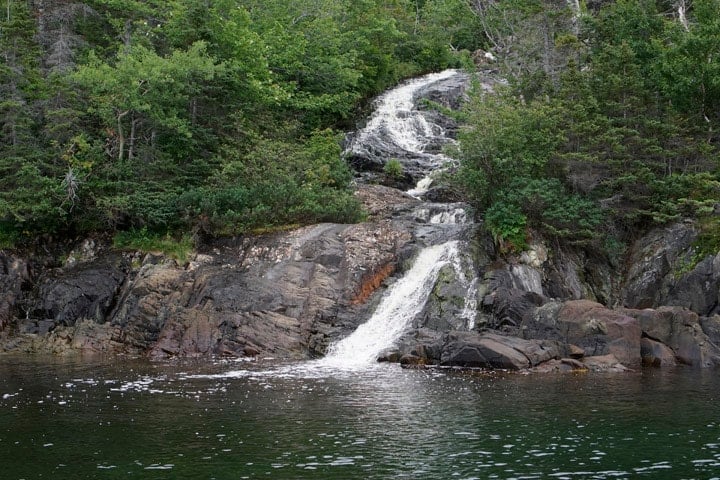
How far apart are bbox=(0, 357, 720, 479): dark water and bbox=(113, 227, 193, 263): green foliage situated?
36.8ft

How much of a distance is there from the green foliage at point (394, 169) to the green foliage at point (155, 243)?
12.4m

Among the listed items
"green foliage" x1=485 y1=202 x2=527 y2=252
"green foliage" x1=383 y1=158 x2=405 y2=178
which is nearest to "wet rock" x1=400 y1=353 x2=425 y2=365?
"green foliage" x1=485 y1=202 x2=527 y2=252

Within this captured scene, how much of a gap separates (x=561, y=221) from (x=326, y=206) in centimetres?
1108

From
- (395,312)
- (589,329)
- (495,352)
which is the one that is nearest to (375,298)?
(395,312)

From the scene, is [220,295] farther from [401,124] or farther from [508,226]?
[401,124]

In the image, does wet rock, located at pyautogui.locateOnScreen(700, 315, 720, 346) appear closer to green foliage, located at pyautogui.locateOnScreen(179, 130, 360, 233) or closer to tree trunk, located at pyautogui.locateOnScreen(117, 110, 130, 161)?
green foliage, located at pyautogui.locateOnScreen(179, 130, 360, 233)

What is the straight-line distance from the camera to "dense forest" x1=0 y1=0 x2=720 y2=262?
34594mm

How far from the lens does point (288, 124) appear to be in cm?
4328

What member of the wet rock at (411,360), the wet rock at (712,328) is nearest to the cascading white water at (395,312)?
the wet rock at (411,360)

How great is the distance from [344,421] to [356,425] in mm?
535

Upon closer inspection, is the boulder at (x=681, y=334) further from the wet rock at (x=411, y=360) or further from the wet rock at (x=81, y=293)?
the wet rock at (x=81, y=293)

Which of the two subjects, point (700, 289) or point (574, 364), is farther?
point (700, 289)

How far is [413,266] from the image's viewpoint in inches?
1331

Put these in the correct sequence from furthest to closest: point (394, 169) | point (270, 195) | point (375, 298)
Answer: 1. point (394, 169)
2. point (270, 195)
3. point (375, 298)
